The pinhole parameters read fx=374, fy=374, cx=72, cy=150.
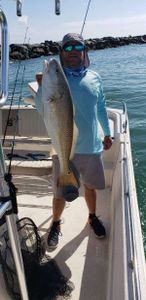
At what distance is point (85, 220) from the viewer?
3613 mm

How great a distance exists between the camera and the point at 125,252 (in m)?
2.22

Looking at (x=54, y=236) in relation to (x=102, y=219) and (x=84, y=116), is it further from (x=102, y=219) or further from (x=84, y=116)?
(x=84, y=116)

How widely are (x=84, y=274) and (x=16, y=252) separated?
1342 millimetres

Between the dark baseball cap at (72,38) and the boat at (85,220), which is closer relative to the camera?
the boat at (85,220)

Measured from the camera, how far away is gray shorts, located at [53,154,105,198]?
2.91 meters

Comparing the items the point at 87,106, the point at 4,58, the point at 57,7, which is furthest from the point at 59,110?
the point at 57,7

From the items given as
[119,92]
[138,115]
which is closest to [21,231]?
[138,115]

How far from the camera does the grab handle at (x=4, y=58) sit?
1.76 meters

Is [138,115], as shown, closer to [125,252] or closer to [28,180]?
[28,180]

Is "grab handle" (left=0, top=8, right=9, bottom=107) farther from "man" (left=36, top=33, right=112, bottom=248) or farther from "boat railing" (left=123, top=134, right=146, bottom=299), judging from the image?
"boat railing" (left=123, top=134, right=146, bottom=299)

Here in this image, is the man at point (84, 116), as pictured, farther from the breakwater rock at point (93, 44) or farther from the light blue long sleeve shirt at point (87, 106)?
the breakwater rock at point (93, 44)

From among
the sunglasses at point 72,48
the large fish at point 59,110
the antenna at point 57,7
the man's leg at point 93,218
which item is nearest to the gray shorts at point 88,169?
the man's leg at point 93,218

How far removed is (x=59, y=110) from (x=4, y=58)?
14.3 inches

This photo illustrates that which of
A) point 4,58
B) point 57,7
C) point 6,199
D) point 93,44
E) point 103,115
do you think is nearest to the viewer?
point 6,199
